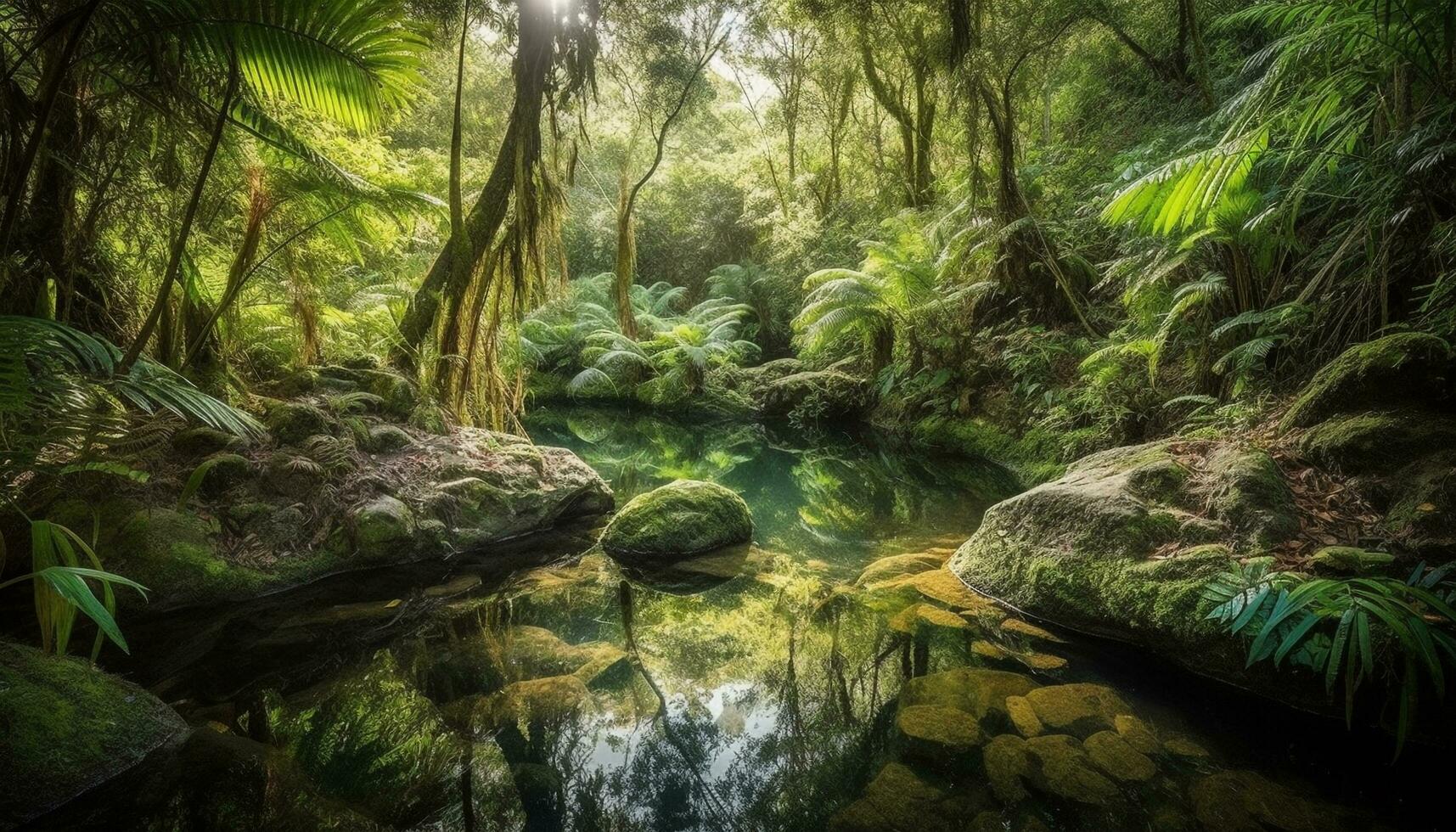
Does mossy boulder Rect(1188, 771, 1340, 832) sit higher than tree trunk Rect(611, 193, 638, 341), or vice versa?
tree trunk Rect(611, 193, 638, 341)

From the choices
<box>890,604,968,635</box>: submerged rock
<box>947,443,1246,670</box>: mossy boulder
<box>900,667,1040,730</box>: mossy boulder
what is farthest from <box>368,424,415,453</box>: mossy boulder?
<box>947,443,1246,670</box>: mossy boulder

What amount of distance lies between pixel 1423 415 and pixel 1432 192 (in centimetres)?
135

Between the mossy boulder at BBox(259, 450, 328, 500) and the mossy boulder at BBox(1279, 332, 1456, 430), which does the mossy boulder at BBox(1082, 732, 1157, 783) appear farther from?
the mossy boulder at BBox(259, 450, 328, 500)

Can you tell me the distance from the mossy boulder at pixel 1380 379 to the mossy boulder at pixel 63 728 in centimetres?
534

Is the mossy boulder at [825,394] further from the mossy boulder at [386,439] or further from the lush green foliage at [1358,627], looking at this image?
the lush green foliage at [1358,627]

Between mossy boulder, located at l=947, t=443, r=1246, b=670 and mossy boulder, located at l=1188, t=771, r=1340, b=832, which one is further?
mossy boulder, located at l=947, t=443, r=1246, b=670

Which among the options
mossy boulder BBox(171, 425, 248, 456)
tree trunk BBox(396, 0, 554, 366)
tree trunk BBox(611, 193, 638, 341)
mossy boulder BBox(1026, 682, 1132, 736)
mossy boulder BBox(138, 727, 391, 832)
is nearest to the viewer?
mossy boulder BBox(138, 727, 391, 832)

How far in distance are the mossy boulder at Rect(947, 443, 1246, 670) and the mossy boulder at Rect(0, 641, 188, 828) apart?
3.76m

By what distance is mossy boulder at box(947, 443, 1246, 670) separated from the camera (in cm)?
269

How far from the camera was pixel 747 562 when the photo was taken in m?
4.21

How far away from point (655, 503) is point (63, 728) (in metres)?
3.06

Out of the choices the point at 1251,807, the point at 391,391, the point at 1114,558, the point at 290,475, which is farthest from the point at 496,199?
the point at 1251,807

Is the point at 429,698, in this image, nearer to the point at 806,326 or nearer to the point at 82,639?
the point at 82,639

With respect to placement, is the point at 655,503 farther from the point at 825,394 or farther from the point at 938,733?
the point at 825,394
